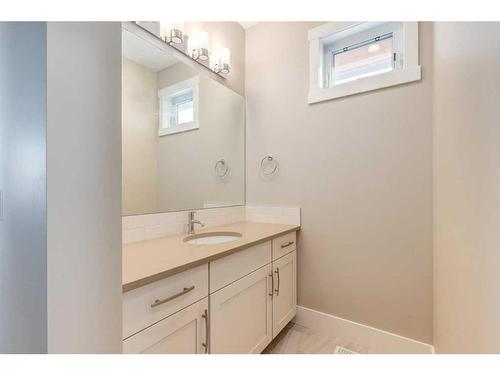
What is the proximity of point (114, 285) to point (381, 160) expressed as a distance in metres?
1.55

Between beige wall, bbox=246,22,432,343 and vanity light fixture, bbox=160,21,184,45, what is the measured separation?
2.38 ft

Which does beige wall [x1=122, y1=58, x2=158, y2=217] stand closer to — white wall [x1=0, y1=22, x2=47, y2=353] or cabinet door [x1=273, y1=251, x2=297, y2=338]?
white wall [x1=0, y1=22, x2=47, y2=353]

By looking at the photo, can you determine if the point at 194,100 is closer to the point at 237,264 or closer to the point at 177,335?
the point at 237,264

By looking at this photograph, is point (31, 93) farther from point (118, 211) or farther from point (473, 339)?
point (473, 339)

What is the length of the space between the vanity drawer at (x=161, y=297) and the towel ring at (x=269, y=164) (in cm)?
109

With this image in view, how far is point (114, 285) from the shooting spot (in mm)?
530

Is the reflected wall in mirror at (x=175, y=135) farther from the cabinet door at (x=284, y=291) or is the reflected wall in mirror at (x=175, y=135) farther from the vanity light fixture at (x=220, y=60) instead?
the cabinet door at (x=284, y=291)

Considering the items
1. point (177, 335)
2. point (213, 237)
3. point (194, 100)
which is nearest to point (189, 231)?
point (213, 237)

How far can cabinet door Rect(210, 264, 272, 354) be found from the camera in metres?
1.03

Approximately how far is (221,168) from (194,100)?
1.82 feet

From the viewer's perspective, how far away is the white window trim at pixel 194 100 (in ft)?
4.76

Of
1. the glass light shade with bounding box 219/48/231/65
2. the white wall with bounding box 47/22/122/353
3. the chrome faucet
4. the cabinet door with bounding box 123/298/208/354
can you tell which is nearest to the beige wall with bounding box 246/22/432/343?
the glass light shade with bounding box 219/48/231/65

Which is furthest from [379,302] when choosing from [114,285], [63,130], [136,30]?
[136,30]

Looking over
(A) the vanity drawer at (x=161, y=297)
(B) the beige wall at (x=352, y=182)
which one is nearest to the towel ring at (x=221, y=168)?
(B) the beige wall at (x=352, y=182)
